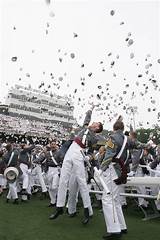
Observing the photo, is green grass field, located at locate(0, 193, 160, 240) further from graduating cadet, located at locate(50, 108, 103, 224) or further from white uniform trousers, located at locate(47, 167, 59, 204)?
white uniform trousers, located at locate(47, 167, 59, 204)

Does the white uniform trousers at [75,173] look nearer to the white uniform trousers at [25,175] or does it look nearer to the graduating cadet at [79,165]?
the graduating cadet at [79,165]

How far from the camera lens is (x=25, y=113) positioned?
157 ft

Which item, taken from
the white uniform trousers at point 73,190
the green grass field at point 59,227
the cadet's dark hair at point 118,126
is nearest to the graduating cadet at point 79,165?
the white uniform trousers at point 73,190

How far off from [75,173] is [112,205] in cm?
143

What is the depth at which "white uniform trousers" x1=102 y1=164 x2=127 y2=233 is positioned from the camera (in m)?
6.55

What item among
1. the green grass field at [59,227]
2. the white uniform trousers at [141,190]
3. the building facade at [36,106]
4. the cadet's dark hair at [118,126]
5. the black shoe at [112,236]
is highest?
the building facade at [36,106]

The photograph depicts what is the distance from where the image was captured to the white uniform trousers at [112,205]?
21.5ft

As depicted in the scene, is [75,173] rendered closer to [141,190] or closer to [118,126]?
[118,126]

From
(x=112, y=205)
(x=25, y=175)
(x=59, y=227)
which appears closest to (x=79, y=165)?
(x=59, y=227)

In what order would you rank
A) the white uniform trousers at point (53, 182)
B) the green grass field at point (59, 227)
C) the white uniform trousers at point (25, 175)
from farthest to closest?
the white uniform trousers at point (25, 175), the white uniform trousers at point (53, 182), the green grass field at point (59, 227)

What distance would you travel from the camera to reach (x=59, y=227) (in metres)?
7.55

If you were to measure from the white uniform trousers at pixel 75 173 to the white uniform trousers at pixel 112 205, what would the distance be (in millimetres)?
965

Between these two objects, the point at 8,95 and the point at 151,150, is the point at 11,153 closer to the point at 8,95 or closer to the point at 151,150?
the point at 151,150

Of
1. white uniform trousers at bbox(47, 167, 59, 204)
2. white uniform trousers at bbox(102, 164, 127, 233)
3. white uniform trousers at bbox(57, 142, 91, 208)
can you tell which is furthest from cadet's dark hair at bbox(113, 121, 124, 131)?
white uniform trousers at bbox(47, 167, 59, 204)
